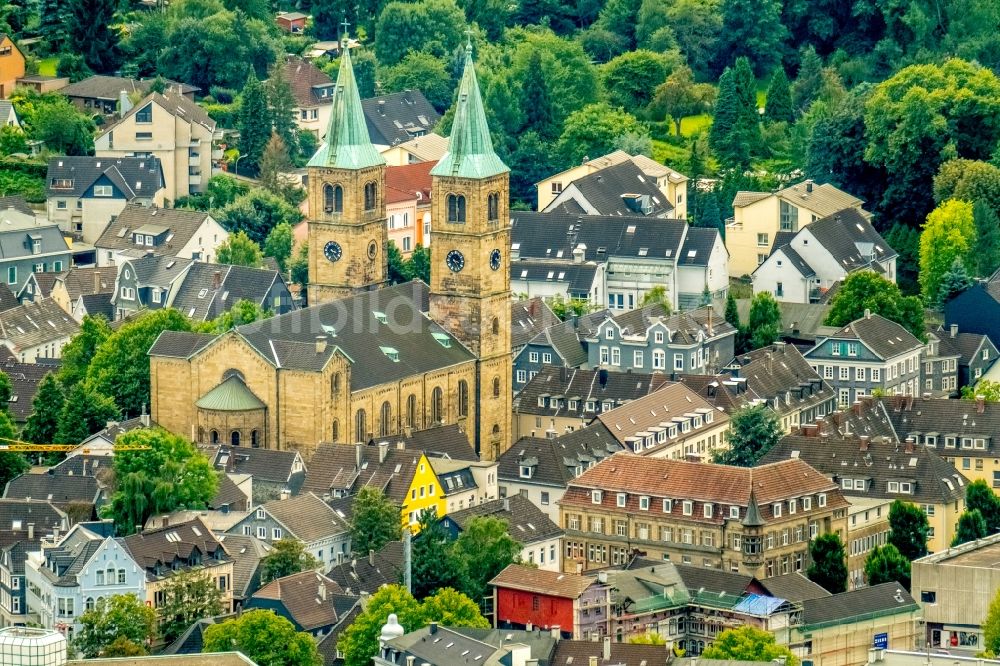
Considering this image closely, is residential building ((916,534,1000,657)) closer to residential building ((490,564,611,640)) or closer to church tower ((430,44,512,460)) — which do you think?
residential building ((490,564,611,640))

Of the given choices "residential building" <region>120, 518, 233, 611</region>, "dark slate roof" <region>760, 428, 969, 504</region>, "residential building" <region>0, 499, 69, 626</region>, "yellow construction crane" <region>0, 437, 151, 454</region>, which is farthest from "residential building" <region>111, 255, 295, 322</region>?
"residential building" <region>120, 518, 233, 611</region>

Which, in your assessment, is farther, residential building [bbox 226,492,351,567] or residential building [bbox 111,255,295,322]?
residential building [bbox 111,255,295,322]

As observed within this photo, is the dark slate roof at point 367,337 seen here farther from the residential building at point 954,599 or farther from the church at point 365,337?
the residential building at point 954,599

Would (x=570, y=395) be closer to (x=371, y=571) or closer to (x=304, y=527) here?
(x=304, y=527)

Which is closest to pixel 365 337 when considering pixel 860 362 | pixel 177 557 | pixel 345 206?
pixel 345 206

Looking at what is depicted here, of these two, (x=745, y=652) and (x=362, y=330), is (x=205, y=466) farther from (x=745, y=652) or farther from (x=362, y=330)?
(x=745, y=652)

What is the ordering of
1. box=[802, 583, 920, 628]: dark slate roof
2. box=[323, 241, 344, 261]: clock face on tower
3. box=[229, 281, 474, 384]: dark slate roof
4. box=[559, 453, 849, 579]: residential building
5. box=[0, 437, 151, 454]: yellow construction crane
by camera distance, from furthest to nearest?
box=[323, 241, 344, 261]: clock face on tower → box=[0, 437, 151, 454]: yellow construction crane → box=[229, 281, 474, 384]: dark slate roof → box=[559, 453, 849, 579]: residential building → box=[802, 583, 920, 628]: dark slate roof

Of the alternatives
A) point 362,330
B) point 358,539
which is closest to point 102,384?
point 362,330
